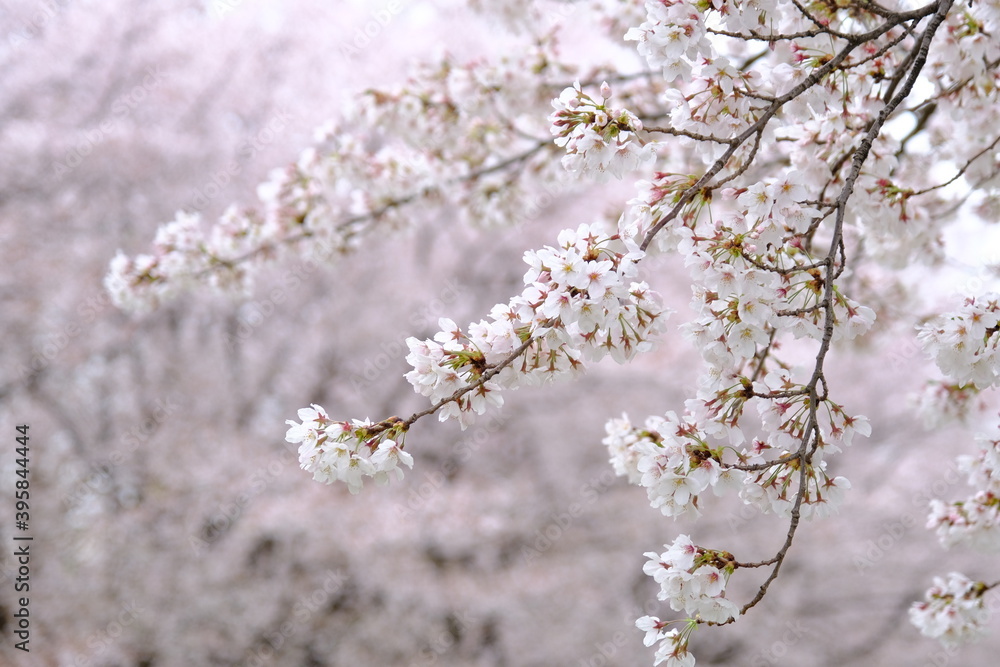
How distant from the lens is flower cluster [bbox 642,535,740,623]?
3.60ft

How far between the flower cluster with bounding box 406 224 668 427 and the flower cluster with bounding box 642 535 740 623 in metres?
0.32

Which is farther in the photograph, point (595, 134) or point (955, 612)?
point (955, 612)

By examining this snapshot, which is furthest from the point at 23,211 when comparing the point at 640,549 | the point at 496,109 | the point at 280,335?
the point at 640,549

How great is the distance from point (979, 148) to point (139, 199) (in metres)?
5.10

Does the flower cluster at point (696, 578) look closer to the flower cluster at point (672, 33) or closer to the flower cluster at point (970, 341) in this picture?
the flower cluster at point (970, 341)

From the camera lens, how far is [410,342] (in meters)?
1.12

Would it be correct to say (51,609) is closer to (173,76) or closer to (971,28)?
(173,76)

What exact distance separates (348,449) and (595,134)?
63 centimetres

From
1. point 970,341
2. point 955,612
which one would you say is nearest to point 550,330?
point 970,341

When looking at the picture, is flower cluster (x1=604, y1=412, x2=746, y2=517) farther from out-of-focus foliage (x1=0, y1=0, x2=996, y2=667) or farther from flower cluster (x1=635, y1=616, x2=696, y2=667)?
out-of-focus foliage (x1=0, y1=0, x2=996, y2=667)

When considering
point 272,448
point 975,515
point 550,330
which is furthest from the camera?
point 272,448

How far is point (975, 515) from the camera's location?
6.33 feet

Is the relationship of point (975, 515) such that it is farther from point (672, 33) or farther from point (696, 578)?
point (672, 33)

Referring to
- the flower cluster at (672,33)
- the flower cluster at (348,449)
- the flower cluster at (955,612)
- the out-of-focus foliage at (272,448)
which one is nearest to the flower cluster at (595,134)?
the flower cluster at (672,33)
